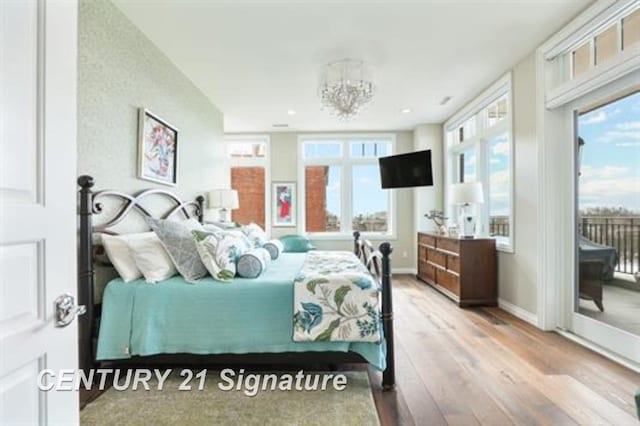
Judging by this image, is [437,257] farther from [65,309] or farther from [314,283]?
[65,309]

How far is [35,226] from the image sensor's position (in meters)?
0.80

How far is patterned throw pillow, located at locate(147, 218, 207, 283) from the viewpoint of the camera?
2.49m

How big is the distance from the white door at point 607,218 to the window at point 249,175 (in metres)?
5.04

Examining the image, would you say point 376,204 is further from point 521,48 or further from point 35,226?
point 35,226

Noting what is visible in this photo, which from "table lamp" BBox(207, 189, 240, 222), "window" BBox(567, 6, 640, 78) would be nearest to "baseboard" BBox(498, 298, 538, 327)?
"window" BBox(567, 6, 640, 78)

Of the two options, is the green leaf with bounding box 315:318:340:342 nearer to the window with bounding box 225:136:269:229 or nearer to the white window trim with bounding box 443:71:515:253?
the white window trim with bounding box 443:71:515:253

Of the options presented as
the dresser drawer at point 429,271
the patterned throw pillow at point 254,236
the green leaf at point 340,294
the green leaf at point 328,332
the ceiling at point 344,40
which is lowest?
the dresser drawer at point 429,271

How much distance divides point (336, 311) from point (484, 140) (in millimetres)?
3845

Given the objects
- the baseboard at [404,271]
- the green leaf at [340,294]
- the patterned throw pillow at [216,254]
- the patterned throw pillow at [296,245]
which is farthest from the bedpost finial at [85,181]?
the baseboard at [404,271]

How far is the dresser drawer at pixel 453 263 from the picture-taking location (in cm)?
441

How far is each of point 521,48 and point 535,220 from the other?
1769 mm

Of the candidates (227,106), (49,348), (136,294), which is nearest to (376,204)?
(227,106)

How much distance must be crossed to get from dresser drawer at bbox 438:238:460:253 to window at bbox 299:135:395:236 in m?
1.85

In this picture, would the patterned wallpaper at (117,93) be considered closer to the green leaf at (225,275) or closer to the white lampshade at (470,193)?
the green leaf at (225,275)
